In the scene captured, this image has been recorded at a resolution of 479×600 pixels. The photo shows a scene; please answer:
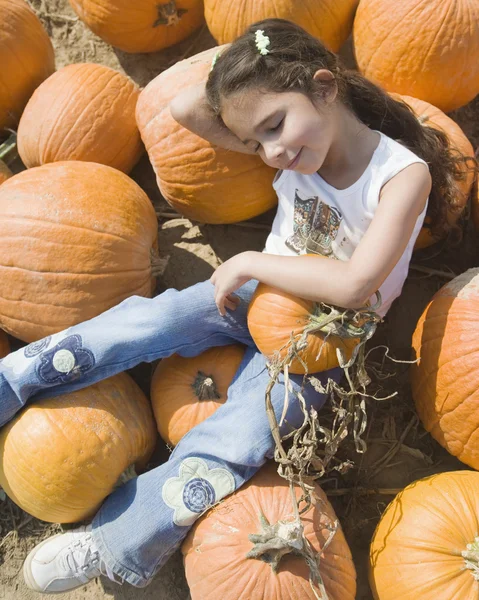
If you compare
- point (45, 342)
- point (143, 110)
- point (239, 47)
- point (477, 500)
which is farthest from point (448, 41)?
point (45, 342)

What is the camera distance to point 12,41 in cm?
288

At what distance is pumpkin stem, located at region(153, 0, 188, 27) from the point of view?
120 inches

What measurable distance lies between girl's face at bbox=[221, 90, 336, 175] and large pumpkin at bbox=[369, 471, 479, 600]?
4.33 ft

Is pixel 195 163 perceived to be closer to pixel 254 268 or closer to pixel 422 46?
pixel 254 268

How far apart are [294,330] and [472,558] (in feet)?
3.37

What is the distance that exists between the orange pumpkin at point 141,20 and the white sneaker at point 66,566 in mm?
2478

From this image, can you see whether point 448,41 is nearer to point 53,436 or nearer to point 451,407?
point 451,407

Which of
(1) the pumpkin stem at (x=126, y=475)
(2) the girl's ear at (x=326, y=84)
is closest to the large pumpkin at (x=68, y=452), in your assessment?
(1) the pumpkin stem at (x=126, y=475)

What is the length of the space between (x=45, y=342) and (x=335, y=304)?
3.90 feet

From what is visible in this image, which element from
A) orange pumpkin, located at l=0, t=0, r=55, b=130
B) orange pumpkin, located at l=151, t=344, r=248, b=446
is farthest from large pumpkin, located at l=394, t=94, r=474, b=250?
orange pumpkin, located at l=0, t=0, r=55, b=130

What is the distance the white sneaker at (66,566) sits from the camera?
2383mm

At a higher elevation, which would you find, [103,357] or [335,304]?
[335,304]

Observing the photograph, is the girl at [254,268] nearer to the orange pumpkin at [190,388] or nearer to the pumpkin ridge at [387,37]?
the orange pumpkin at [190,388]

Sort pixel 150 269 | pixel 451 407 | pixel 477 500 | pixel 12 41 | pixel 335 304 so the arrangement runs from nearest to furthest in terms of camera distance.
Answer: pixel 335 304
pixel 477 500
pixel 451 407
pixel 150 269
pixel 12 41
